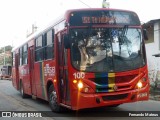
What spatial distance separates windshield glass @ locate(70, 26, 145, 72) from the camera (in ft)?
34.6

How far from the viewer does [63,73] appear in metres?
11.2

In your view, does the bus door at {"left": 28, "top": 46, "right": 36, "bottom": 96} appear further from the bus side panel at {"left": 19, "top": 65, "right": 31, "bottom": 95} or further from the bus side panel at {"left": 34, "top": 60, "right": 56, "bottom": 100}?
the bus side panel at {"left": 34, "top": 60, "right": 56, "bottom": 100}

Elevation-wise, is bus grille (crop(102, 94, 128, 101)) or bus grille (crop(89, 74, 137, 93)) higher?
bus grille (crop(89, 74, 137, 93))

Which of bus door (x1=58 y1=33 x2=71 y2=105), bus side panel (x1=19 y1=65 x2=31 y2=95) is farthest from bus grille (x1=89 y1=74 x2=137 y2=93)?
bus side panel (x1=19 y1=65 x2=31 y2=95)

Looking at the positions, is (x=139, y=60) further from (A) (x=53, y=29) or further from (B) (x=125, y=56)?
(A) (x=53, y=29)

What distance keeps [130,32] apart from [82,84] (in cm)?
220

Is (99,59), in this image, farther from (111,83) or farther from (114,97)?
(114,97)

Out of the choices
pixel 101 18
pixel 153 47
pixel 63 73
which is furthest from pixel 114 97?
pixel 153 47

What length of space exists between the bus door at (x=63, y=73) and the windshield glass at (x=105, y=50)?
0.56m

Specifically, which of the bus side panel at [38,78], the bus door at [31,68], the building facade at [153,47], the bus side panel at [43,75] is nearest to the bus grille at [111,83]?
the bus side panel at [43,75]

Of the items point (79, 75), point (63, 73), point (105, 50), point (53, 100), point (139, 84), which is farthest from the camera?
point (53, 100)

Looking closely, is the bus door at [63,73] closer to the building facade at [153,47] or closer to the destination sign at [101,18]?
the destination sign at [101,18]

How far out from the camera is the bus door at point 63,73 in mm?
10922

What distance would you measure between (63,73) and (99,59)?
4.20 ft
